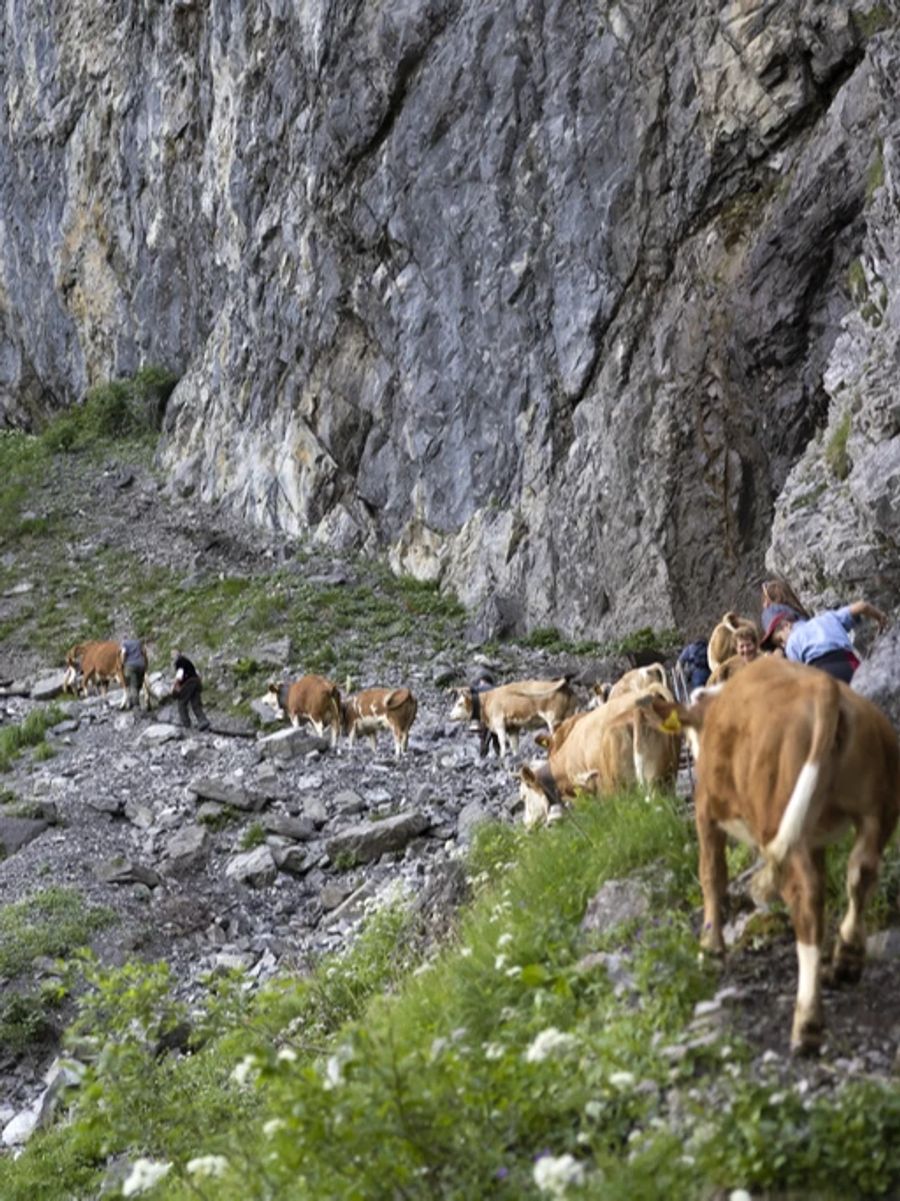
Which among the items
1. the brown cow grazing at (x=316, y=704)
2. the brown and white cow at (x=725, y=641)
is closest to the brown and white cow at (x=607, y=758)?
the brown and white cow at (x=725, y=641)

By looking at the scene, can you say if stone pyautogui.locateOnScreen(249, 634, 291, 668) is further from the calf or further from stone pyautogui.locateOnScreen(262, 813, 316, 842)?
the calf

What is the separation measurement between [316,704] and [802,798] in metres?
17.9

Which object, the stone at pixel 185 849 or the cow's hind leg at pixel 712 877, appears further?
the stone at pixel 185 849

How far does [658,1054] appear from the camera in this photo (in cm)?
513

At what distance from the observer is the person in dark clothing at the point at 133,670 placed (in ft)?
83.6

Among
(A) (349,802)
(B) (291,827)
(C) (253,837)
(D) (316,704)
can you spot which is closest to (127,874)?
(C) (253,837)

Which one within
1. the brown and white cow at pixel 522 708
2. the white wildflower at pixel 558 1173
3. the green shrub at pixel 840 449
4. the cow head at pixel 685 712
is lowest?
the brown and white cow at pixel 522 708

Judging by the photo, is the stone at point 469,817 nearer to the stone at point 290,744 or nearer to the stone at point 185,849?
the stone at point 185,849

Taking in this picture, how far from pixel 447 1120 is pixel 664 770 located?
482cm

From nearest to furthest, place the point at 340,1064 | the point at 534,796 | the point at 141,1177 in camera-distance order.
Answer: the point at 141,1177 < the point at 340,1064 < the point at 534,796

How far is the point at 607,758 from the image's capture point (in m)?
9.55

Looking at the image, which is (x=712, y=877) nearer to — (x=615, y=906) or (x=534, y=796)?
(x=615, y=906)

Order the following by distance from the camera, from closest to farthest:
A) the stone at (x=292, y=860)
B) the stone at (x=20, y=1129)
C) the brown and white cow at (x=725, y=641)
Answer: the stone at (x=20, y=1129)
the brown and white cow at (x=725, y=641)
the stone at (x=292, y=860)

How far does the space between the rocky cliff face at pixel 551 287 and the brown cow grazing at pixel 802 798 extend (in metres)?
11.3
